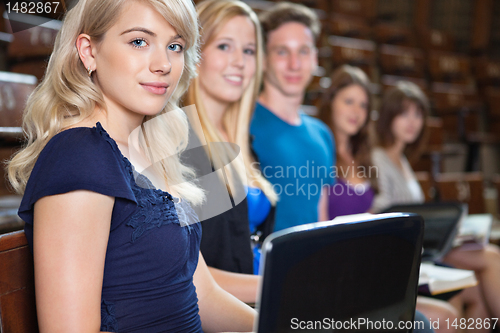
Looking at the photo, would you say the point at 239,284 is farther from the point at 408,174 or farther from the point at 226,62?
the point at 408,174

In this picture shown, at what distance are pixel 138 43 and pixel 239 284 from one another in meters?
0.37

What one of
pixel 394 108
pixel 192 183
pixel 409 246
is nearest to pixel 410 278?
pixel 409 246

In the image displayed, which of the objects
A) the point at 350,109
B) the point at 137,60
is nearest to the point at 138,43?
the point at 137,60

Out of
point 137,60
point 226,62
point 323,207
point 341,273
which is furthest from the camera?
point 323,207

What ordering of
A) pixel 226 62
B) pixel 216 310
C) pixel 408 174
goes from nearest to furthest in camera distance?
pixel 216 310, pixel 226 62, pixel 408 174

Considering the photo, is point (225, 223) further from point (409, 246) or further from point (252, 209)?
point (409, 246)

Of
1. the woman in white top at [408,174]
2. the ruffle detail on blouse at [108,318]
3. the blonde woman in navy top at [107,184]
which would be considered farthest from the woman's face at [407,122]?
the ruffle detail on blouse at [108,318]

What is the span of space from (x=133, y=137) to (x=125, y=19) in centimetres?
14

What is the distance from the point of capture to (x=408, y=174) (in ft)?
4.99

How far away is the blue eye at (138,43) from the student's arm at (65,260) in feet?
0.55

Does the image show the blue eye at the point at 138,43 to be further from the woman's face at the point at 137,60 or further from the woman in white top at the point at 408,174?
the woman in white top at the point at 408,174

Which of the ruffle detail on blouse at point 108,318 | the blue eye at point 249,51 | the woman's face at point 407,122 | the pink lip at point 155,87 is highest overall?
the blue eye at point 249,51

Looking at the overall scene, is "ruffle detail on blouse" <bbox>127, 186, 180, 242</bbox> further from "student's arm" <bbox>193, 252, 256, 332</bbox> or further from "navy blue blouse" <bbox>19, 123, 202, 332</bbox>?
"student's arm" <bbox>193, 252, 256, 332</bbox>

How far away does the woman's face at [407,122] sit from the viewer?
5.10ft
